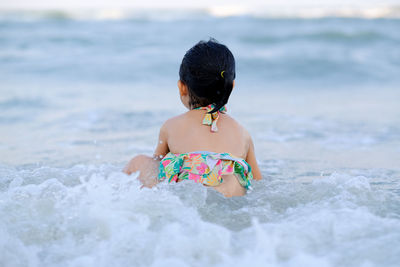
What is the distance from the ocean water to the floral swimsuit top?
86mm

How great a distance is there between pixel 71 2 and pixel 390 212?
24229 millimetres

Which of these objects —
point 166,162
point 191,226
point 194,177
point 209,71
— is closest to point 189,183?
point 194,177

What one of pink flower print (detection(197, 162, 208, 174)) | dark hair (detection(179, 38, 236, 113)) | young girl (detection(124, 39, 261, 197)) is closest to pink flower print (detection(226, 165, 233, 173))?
young girl (detection(124, 39, 261, 197))

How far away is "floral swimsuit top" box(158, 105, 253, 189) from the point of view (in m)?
2.35

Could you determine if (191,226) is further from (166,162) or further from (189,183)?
(166,162)

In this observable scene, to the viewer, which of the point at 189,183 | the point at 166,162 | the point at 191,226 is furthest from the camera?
the point at 166,162

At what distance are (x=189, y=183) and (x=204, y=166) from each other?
0.12m

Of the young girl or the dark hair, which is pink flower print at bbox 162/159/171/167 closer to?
the young girl

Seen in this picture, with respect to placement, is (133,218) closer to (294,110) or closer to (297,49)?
(294,110)

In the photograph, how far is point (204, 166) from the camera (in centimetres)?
234

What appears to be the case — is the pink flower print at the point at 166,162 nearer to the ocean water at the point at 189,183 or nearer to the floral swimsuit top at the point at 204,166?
the floral swimsuit top at the point at 204,166

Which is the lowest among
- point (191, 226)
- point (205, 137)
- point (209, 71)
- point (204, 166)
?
point (191, 226)

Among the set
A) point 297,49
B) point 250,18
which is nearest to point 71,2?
point 250,18

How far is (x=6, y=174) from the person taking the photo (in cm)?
284
